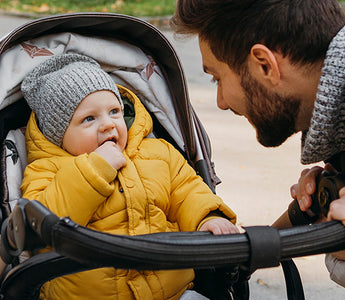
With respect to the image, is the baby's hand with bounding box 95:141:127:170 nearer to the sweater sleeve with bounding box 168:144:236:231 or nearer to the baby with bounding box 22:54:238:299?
the baby with bounding box 22:54:238:299

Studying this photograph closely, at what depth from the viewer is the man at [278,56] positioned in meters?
1.55

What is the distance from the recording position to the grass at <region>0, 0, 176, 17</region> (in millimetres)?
8586

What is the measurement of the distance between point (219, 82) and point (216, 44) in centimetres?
12

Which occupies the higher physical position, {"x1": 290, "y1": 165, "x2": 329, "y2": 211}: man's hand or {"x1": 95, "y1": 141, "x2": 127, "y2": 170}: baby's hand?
{"x1": 95, "y1": 141, "x2": 127, "y2": 170}: baby's hand

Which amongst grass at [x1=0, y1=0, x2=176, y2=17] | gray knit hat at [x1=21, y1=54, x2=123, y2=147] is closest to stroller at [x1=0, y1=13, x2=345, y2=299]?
gray knit hat at [x1=21, y1=54, x2=123, y2=147]

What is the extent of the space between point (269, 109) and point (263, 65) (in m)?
0.14

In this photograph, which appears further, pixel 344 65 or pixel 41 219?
pixel 344 65

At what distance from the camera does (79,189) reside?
4.98 feet

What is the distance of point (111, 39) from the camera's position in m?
2.04

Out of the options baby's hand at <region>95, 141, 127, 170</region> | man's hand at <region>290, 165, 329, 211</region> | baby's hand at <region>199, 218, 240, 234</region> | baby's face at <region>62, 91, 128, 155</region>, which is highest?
baby's face at <region>62, 91, 128, 155</region>

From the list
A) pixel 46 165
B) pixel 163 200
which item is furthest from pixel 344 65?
pixel 46 165

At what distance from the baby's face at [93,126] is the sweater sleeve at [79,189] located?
135mm

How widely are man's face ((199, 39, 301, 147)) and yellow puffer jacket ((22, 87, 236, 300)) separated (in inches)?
10.9

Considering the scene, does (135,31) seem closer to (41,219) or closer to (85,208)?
(85,208)
